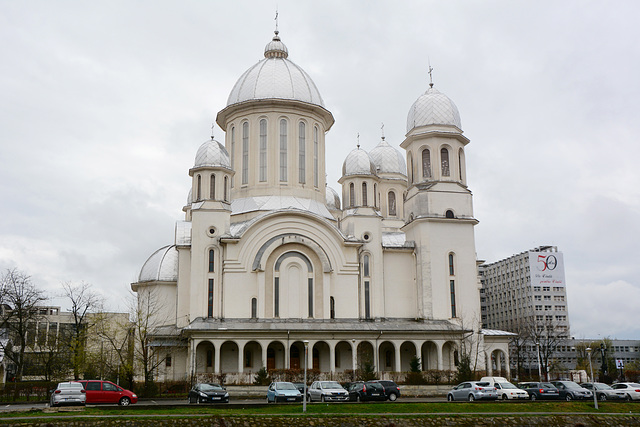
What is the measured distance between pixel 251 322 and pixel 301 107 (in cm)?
1769

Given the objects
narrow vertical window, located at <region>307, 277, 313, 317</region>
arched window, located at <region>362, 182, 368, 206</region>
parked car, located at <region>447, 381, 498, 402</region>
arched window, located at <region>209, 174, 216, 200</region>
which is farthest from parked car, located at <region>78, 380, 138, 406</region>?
arched window, located at <region>362, 182, 368, 206</region>

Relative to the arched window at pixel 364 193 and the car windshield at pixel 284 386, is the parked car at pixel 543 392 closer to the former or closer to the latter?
the car windshield at pixel 284 386

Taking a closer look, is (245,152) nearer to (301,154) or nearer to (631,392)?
(301,154)

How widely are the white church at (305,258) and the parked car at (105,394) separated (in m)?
11.3

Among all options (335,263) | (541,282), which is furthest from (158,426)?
(541,282)

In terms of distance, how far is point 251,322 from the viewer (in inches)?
1714

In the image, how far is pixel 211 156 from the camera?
47594 millimetres

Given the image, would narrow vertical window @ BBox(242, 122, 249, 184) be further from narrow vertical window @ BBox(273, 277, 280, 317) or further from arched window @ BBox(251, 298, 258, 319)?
arched window @ BBox(251, 298, 258, 319)

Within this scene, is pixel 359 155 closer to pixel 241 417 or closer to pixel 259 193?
pixel 259 193

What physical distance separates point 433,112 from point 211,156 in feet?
54.8

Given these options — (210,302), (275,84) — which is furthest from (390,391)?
(275,84)

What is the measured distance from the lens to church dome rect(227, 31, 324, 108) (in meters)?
52.2

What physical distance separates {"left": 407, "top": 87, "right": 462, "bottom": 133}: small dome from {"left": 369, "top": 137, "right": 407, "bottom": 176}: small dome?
12.8m

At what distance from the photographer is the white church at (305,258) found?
44312 mm
